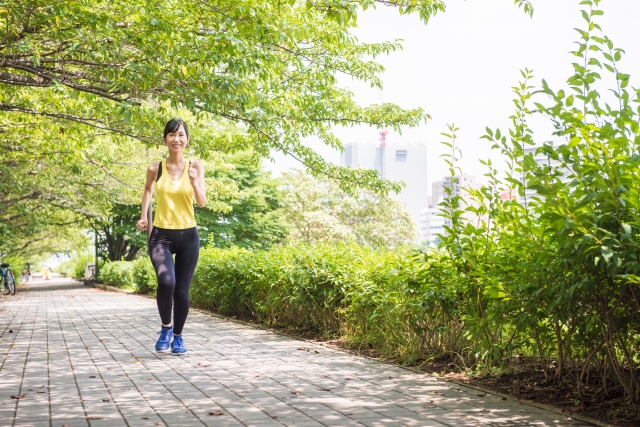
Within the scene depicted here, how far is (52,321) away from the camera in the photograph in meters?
12.1

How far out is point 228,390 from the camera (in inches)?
201

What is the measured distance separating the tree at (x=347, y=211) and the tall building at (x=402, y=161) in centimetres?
10632

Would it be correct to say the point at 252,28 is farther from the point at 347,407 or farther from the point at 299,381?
the point at 347,407

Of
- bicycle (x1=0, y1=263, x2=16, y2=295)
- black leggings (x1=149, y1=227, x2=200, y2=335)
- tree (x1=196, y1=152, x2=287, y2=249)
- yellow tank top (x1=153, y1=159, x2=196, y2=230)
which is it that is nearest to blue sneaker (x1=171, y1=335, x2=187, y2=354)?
black leggings (x1=149, y1=227, x2=200, y2=335)

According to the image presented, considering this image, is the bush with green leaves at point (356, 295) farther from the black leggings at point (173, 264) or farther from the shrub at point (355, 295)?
the black leggings at point (173, 264)

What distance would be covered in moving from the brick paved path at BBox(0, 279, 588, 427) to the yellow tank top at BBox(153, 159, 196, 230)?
54.4 inches

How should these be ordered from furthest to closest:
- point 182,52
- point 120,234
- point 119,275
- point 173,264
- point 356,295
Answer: point 120,234, point 119,275, point 182,52, point 356,295, point 173,264

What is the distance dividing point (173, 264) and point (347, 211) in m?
46.6

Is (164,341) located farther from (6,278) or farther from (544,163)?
(6,278)

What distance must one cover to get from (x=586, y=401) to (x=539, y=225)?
1.21m

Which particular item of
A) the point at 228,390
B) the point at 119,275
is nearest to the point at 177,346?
the point at 228,390

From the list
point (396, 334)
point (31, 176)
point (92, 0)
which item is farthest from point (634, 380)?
point (31, 176)

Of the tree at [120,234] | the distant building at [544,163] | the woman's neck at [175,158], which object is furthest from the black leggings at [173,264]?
the tree at [120,234]

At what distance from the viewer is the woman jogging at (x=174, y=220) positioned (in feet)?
22.0
